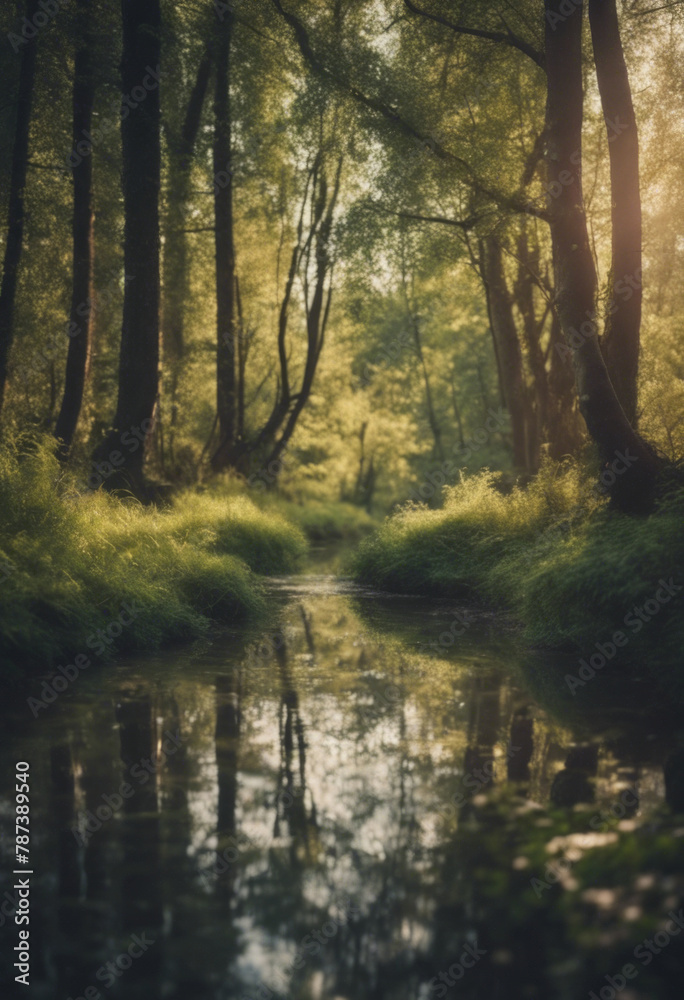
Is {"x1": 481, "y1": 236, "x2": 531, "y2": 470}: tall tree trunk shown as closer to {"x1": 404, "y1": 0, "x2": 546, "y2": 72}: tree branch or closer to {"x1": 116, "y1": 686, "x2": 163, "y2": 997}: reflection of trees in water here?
{"x1": 404, "y1": 0, "x2": 546, "y2": 72}: tree branch

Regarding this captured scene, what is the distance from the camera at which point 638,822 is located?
430cm

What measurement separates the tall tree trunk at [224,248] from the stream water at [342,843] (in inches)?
592

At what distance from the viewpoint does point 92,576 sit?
8.92 m

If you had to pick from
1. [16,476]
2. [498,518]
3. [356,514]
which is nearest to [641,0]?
[498,518]

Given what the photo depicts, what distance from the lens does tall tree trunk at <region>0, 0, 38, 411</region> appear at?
635 inches

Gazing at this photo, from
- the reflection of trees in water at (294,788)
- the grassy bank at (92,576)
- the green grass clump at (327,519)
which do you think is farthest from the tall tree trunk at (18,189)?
the reflection of trees in water at (294,788)

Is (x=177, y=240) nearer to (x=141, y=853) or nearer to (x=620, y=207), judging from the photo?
(x=620, y=207)

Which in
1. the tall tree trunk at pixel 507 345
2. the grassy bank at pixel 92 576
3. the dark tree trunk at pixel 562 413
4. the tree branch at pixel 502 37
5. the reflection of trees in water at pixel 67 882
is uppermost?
the tree branch at pixel 502 37

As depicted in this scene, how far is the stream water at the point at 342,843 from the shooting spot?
3.22 m

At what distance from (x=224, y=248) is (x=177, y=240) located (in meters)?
2.29

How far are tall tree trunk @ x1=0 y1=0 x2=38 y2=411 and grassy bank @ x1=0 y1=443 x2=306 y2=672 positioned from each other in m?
5.34

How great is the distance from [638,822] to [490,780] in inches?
39.2

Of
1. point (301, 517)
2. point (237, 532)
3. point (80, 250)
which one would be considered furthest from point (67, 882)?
point (301, 517)

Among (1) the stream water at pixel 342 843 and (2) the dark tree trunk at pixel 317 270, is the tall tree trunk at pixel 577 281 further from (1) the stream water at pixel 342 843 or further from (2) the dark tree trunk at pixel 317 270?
(2) the dark tree trunk at pixel 317 270
